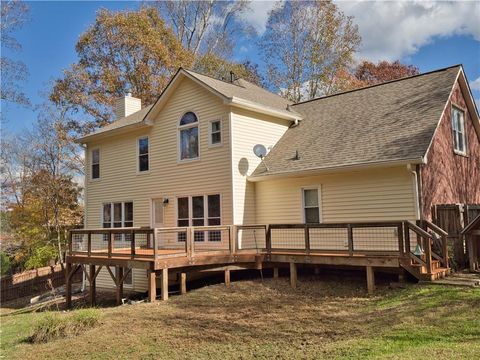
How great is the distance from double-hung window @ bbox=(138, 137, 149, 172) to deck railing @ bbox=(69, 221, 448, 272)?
10.3 ft

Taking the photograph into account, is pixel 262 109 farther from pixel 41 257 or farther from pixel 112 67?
pixel 112 67

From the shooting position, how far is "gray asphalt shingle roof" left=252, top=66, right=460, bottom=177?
38.1ft

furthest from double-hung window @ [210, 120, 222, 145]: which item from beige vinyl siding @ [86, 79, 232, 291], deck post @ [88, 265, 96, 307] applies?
deck post @ [88, 265, 96, 307]

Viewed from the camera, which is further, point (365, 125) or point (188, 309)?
point (365, 125)

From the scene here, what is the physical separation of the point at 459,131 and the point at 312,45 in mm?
16532

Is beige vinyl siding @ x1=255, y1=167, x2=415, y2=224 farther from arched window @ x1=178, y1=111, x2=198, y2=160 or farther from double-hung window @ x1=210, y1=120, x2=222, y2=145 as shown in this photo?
arched window @ x1=178, y1=111, x2=198, y2=160

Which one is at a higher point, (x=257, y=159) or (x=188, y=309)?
(x=257, y=159)

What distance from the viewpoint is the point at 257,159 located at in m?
14.6

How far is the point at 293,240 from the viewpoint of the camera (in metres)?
12.8

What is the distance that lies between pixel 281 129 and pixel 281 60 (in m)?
15.4

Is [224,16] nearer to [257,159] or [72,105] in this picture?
[72,105]

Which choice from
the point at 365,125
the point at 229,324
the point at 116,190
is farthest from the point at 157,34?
the point at 229,324

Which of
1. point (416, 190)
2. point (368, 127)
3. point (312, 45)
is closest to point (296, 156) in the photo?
point (368, 127)

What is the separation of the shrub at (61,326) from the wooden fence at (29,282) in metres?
14.3
